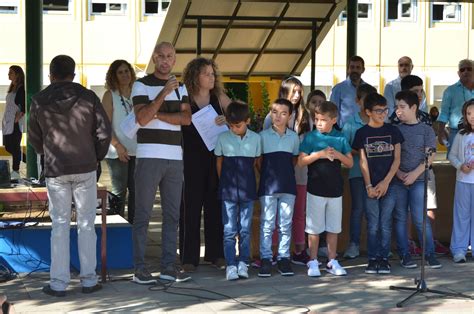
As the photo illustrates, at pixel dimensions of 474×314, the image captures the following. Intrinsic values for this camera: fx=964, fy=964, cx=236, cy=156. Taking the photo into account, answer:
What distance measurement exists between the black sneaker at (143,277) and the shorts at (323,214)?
154 centimetres

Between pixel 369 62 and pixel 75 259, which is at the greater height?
pixel 369 62

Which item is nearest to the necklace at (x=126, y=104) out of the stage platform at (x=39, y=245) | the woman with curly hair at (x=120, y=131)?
the woman with curly hair at (x=120, y=131)

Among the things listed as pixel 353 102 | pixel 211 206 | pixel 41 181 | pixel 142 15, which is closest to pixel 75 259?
pixel 41 181

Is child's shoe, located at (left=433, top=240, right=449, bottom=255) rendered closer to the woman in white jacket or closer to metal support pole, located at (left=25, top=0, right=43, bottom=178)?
the woman in white jacket

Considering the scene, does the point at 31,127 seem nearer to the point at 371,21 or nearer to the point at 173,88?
the point at 173,88

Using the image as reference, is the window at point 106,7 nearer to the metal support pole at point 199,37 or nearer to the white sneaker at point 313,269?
the metal support pole at point 199,37

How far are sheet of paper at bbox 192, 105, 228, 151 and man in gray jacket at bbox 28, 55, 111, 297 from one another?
44.6 inches

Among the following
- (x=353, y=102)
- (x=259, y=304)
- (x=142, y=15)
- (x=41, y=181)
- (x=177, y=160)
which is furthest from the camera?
(x=142, y=15)

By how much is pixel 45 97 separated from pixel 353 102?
4262mm

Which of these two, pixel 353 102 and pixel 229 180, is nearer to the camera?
pixel 229 180

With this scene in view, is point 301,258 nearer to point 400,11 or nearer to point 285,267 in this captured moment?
point 285,267

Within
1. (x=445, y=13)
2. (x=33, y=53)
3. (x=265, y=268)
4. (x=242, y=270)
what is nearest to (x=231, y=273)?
(x=242, y=270)

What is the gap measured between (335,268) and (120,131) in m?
2.61

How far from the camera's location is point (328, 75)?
3319cm
